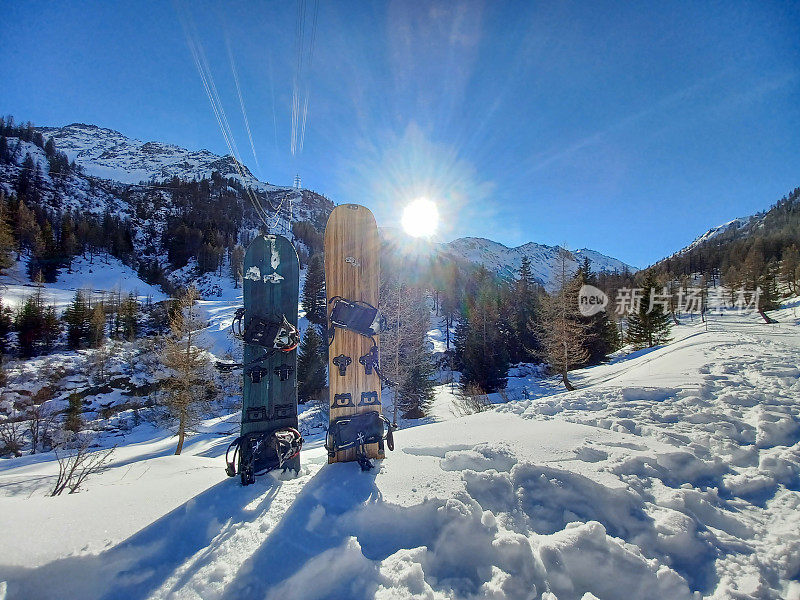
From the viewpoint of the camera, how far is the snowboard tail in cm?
339

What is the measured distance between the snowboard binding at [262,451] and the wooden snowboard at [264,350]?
8 centimetres

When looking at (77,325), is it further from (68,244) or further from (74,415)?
(68,244)

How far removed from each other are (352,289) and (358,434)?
5.69 ft

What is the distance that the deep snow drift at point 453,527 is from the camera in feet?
5.88

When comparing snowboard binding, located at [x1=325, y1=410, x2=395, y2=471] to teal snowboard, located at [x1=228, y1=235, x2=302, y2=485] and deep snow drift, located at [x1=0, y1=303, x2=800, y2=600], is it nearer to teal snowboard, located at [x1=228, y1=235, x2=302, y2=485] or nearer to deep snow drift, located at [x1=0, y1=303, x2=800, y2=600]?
deep snow drift, located at [x1=0, y1=303, x2=800, y2=600]

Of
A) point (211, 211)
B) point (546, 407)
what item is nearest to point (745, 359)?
point (546, 407)

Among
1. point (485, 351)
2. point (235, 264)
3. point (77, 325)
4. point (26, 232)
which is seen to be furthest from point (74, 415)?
point (235, 264)

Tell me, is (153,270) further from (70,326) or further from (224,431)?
(224,431)

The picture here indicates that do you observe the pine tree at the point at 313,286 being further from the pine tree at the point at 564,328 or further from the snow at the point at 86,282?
the snow at the point at 86,282

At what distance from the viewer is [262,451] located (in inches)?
127

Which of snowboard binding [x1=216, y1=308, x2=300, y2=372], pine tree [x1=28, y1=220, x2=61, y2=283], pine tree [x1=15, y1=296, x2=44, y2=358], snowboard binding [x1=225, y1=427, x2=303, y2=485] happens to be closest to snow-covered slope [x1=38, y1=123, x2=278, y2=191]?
pine tree [x1=28, y1=220, x2=61, y2=283]

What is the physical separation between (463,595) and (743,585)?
180cm

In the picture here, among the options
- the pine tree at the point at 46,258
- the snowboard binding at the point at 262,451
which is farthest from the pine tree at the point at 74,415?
the pine tree at the point at 46,258

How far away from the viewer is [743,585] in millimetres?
1926
